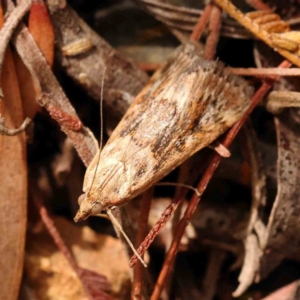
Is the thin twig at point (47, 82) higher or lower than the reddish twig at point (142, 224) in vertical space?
higher

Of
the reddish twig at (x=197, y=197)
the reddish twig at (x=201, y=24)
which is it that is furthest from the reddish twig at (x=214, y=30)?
the reddish twig at (x=197, y=197)

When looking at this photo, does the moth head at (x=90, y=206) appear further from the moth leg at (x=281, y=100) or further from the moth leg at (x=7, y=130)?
the moth leg at (x=281, y=100)

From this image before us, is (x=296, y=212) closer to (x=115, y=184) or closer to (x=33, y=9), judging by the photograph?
(x=115, y=184)

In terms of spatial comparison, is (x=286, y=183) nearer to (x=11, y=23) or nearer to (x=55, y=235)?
(x=55, y=235)

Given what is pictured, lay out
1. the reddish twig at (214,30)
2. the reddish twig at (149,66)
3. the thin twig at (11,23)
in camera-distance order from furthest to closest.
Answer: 1. the reddish twig at (149,66)
2. the reddish twig at (214,30)
3. the thin twig at (11,23)

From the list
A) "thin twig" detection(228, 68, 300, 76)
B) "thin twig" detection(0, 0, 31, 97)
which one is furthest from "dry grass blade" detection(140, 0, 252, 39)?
"thin twig" detection(0, 0, 31, 97)

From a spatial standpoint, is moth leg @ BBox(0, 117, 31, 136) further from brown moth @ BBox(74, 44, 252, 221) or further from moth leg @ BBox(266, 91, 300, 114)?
moth leg @ BBox(266, 91, 300, 114)

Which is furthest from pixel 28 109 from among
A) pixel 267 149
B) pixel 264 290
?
pixel 264 290
